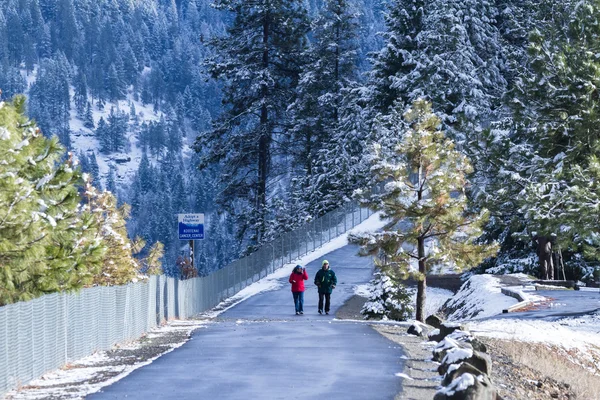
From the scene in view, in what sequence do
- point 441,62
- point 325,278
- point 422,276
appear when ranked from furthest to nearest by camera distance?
1. point 441,62
2. point 325,278
3. point 422,276

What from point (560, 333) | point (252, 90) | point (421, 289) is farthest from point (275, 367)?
point (252, 90)

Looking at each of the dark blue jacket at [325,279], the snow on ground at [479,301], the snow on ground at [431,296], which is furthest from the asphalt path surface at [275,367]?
→ the snow on ground at [431,296]

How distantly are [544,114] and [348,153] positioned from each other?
3476 cm

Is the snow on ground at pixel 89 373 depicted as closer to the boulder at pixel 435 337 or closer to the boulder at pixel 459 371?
the boulder at pixel 459 371

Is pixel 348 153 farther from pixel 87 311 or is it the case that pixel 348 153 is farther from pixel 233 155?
pixel 87 311

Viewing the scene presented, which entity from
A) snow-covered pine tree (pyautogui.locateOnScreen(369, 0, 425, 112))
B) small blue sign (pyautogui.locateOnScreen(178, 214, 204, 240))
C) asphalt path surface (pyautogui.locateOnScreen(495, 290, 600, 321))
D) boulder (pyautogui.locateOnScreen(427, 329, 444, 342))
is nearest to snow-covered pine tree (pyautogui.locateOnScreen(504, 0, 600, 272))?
asphalt path surface (pyautogui.locateOnScreen(495, 290, 600, 321))

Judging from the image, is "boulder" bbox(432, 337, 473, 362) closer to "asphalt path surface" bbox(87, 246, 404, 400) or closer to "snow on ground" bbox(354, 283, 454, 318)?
"asphalt path surface" bbox(87, 246, 404, 400)

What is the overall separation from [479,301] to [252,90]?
1241 inches

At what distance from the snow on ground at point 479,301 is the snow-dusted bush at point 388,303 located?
2.52m

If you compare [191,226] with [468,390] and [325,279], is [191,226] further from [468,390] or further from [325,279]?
[468,390]

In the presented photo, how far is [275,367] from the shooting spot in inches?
575

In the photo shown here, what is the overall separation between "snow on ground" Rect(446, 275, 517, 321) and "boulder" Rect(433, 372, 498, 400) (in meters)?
21.0

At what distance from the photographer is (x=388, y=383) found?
41.7 ft

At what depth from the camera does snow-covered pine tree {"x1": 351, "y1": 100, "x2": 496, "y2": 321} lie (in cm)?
3042
